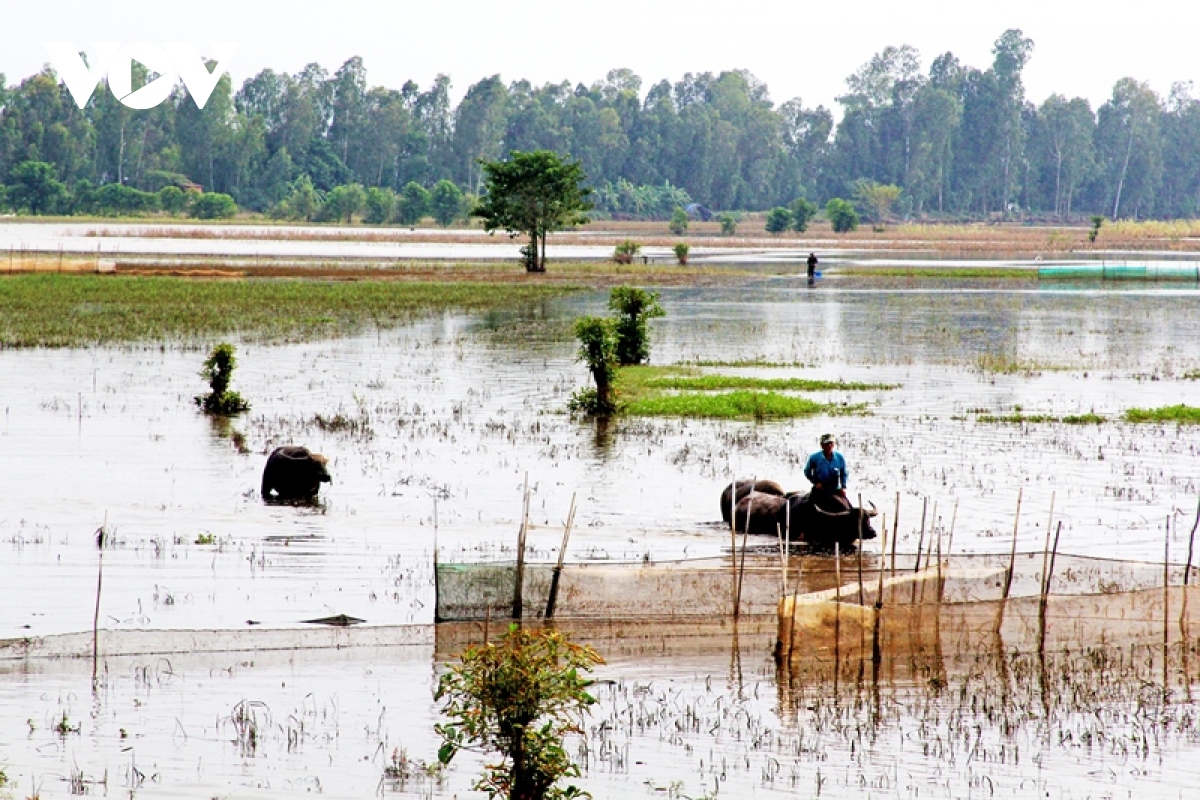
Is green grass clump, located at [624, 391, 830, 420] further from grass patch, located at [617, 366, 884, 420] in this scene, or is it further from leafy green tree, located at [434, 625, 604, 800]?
leafy green tree, located at [434, 625, 604, 800]

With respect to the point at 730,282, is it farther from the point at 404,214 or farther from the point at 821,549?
the point at 404,214

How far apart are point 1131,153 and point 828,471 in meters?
156

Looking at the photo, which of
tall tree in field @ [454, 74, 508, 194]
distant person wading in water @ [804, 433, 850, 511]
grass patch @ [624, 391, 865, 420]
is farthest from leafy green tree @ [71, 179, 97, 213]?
distant person wading in water @ [804, 433, 850, 511]

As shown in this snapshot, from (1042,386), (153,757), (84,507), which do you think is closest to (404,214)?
(1042,386)

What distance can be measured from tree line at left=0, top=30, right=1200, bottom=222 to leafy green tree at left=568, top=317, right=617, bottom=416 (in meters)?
117

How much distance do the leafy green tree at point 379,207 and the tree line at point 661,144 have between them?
17296 mm

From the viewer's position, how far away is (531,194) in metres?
62.4

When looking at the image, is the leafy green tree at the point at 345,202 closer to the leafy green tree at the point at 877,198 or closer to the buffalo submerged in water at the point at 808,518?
the leafy green tree at the point at 877,198

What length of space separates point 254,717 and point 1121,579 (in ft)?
23.6

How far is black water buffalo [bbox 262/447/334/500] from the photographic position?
17156 mm

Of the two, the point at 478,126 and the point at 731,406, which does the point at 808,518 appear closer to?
the point at 731,406

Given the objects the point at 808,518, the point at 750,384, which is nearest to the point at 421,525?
the point at 808,518

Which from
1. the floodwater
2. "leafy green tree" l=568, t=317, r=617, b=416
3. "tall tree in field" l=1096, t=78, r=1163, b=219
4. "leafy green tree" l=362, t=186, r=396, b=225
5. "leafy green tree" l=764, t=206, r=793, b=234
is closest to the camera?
the floodwater

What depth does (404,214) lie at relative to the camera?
401ft
